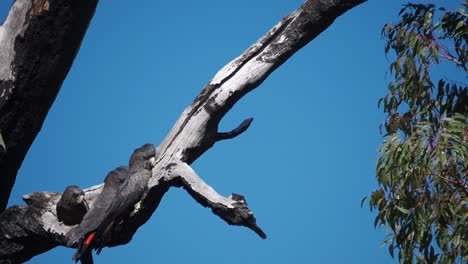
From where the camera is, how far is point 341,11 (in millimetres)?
2398

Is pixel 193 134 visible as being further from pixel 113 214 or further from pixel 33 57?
pixel 33 57

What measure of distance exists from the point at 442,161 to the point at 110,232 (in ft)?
8.66

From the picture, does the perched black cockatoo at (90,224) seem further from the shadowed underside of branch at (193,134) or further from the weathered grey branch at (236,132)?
the weathered grey branch at (236,132)

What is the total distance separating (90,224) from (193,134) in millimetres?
676

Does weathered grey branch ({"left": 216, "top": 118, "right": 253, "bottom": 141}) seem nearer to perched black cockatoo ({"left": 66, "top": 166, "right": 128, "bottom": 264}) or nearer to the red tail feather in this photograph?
perched black cockatoo ({"left": 66, "top": 166, "right": 128, "bottom": 264})

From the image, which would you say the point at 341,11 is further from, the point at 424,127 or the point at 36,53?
the point at 424,127

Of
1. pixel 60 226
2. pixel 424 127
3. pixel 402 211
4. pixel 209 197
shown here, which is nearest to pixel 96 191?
pixel 60 226

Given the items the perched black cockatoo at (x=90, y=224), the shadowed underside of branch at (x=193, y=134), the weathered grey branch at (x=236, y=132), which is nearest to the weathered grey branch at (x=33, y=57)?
the perched black cockatoo at (x=90, y=224)

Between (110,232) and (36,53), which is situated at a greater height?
(36,53)

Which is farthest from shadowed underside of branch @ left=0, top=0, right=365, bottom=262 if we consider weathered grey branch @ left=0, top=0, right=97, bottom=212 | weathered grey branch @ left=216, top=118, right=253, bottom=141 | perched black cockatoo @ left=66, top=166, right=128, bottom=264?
weathered grey branch @ left=0, top=0, right=97, bottom=212

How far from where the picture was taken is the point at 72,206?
258 cm

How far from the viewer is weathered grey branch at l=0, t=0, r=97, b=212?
1.66 metres

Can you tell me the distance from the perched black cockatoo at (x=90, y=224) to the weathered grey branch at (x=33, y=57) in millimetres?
540

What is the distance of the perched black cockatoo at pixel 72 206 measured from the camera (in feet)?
→ 8.38
